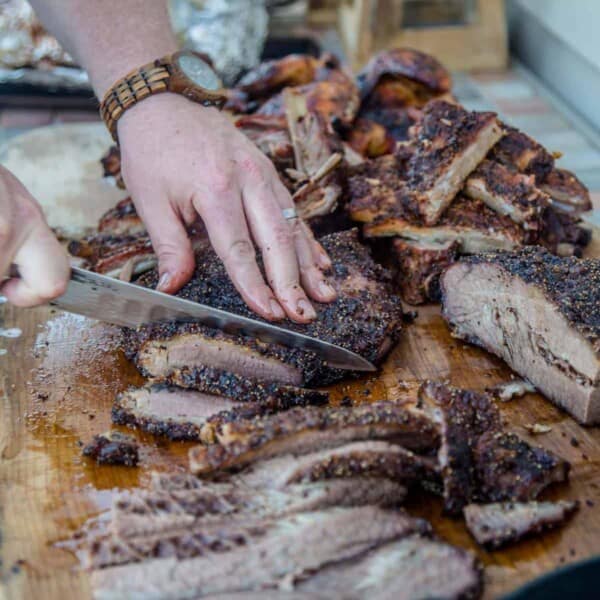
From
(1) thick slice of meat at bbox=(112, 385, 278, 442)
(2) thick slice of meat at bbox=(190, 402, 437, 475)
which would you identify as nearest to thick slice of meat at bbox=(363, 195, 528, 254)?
(1) thick slice of meat at bbox=(112, 385, 278, 442)

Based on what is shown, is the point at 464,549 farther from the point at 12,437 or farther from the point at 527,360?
the point at 12,437

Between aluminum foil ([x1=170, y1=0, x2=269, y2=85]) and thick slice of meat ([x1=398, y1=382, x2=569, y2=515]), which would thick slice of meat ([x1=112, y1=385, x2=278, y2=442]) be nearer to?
thick slice of meat ([x1=398, y1=382, x2=569, y2=515])

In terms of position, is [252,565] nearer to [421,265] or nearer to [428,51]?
[421,265]

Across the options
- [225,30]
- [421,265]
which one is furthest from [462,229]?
[225,30]

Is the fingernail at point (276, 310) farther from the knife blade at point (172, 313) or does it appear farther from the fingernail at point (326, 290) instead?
the fingernail at point (326, 290)

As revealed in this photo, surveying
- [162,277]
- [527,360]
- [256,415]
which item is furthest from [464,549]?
[162,277]
